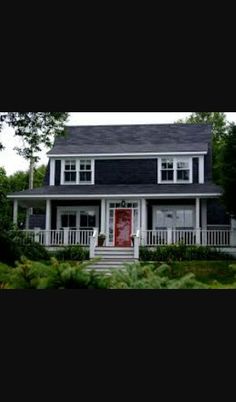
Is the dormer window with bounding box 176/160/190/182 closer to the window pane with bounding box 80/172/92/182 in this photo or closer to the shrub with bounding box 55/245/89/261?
the window pane with bounding box 80/172/92/182

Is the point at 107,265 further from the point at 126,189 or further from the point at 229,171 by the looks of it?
the point at 126,189

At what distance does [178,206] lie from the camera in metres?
22.1

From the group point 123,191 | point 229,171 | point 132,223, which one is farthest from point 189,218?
point 229,171

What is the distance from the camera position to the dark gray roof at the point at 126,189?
21.7 m

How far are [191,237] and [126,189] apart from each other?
2972mm

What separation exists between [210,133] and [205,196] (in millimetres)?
4144

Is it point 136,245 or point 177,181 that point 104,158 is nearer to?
point 177,181

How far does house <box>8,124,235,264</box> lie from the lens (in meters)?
20.8

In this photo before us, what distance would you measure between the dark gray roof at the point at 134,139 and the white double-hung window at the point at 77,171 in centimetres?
37

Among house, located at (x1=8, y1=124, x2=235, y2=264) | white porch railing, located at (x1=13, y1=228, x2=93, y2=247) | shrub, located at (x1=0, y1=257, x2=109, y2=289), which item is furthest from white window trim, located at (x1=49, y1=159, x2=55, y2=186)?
shrub, located at (x1=0, y1=257, x2=109, y2=289)

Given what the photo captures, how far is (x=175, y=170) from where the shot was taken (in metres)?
23.3
